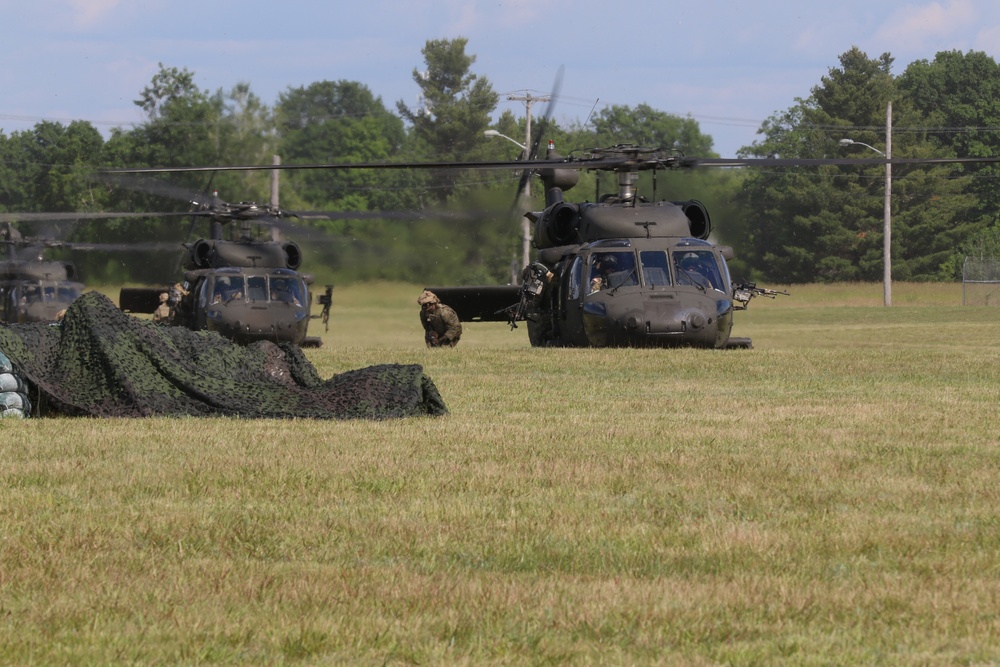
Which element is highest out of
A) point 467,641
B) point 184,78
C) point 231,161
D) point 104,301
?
point 184,78

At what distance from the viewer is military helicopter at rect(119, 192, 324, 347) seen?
26.3 m

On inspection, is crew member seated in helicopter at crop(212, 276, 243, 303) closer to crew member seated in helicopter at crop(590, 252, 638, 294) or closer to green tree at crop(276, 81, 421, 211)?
crew member seated in helicopter at crop(590, 252, 638, 294)

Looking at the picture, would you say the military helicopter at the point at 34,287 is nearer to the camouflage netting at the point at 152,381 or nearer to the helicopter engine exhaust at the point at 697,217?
the helicopter engine exhaust at the point at 697,217

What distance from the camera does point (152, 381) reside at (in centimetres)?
1135

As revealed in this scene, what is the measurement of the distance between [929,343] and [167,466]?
18.7m

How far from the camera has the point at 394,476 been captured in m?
8.00

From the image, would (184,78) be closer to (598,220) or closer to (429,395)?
(598,220)

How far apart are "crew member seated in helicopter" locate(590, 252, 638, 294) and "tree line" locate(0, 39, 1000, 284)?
1373 centimetres

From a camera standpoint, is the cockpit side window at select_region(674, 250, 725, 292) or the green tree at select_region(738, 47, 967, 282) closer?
the cockpit side window at select_region(674, 250, 725, 292)

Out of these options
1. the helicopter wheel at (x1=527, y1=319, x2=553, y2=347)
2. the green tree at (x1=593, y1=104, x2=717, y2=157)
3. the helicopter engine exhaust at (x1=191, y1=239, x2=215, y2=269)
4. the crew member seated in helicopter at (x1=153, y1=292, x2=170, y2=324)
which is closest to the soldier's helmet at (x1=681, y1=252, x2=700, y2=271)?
the helicopter wheel at (x1=527, y1=319, x2=553, y2=347)

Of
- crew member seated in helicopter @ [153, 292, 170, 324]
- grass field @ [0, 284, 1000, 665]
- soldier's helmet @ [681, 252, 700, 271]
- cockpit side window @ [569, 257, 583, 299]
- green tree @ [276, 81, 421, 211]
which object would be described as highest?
green tree @ [276, 81, 421, 211]

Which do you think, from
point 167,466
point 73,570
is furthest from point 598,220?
point 73,570

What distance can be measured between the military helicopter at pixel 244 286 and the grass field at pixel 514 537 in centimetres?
1512

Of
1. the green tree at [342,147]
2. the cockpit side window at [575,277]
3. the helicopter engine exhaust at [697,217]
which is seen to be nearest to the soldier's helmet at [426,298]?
the cockpit side window at [575,277]
